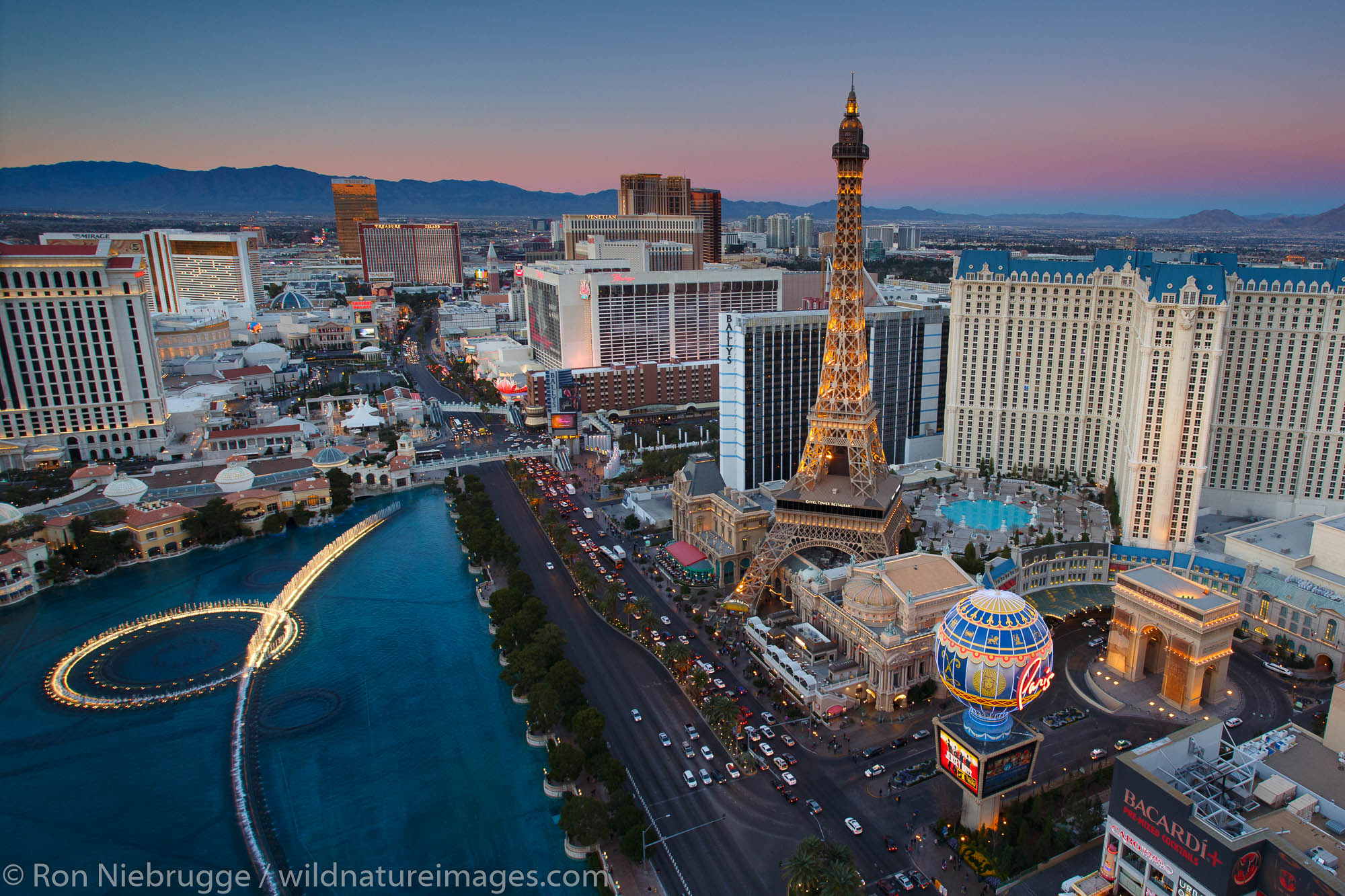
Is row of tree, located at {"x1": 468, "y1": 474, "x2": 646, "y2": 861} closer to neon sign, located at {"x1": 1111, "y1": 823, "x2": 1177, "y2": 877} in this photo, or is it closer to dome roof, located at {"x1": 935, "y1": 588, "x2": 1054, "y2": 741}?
dome roof, located at {"x1": 935, "y1": 588, "x2": 1054, "y2": 741}

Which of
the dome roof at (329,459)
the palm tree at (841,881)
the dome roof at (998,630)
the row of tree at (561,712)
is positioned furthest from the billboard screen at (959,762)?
the dome roof at (329,459)

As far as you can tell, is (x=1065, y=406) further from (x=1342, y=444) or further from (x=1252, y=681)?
(x=1252, y=681)

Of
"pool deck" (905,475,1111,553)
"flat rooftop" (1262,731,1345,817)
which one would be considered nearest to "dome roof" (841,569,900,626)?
"pool deck" (905,475,1111,553)

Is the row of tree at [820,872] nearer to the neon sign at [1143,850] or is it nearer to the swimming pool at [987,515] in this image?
the neon sign at [1143,850]

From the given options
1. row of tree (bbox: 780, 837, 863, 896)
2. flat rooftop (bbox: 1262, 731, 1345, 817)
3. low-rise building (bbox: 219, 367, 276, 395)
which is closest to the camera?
flat rooftop (bbox: 1262, 731, 1345, 817)

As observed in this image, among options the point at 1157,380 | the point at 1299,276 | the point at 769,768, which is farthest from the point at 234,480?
the point at 1299,276

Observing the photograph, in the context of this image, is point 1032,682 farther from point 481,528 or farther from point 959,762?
point 481,528
